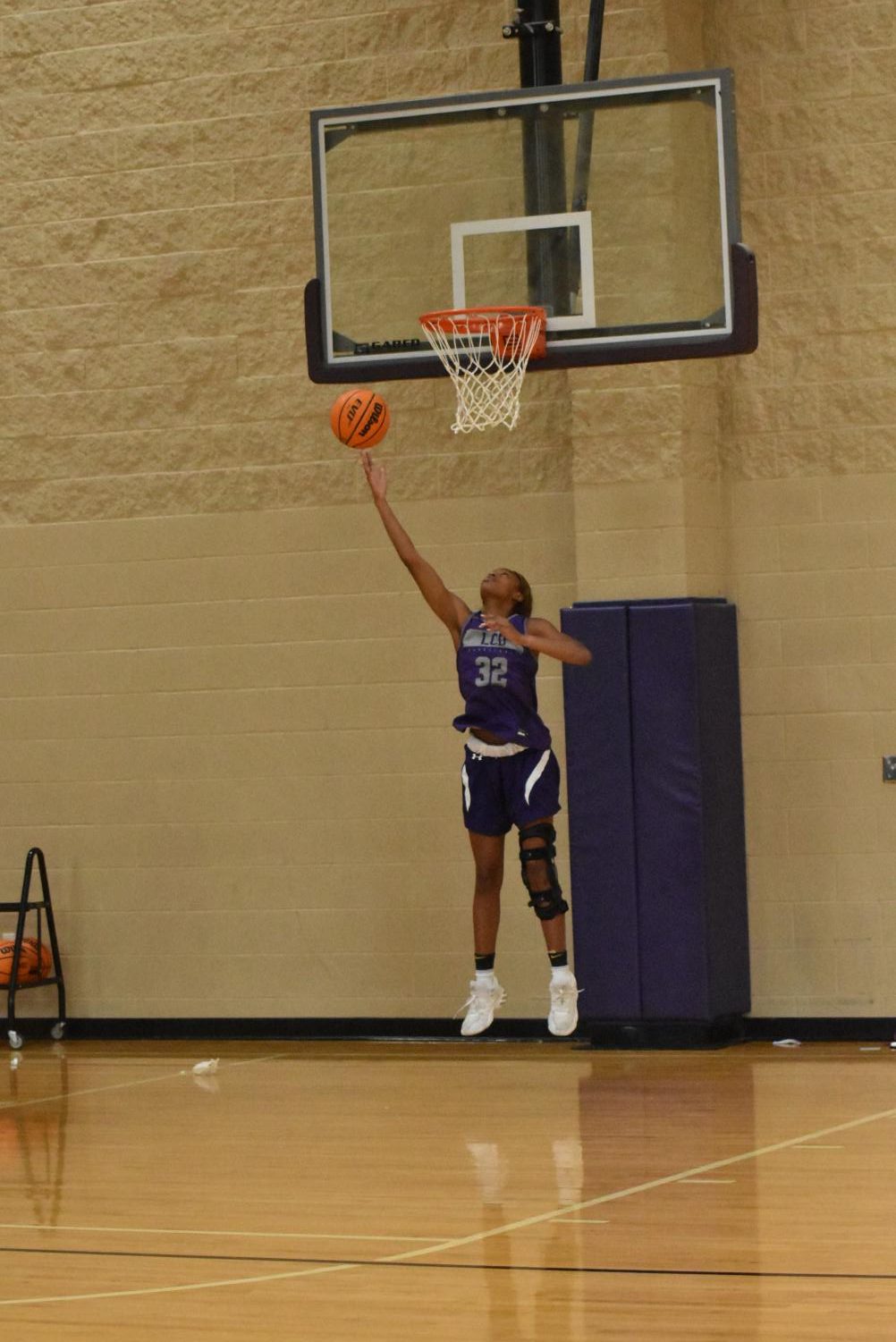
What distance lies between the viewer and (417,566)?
29.4ft

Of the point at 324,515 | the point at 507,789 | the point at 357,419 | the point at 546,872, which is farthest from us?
the point at 324,515

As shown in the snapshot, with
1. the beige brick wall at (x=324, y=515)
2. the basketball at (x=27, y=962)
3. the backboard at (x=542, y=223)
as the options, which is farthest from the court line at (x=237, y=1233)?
the basketball at (x=27, y=962)

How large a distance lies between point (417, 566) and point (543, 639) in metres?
0.65

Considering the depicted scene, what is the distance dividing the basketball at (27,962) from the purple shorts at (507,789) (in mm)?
2677

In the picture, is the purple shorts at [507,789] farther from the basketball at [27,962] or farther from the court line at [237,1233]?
the court line at [237,1233]

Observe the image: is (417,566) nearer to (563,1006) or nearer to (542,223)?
(542,223)

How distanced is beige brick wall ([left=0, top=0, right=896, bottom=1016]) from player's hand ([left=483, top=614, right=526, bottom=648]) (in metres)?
1.01

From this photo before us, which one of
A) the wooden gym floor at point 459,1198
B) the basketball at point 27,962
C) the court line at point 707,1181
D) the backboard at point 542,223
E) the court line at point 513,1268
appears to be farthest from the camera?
the basketball at point 27,962

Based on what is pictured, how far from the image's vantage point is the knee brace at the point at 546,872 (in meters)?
8.89

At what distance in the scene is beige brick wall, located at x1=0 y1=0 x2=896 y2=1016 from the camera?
31.5 ft

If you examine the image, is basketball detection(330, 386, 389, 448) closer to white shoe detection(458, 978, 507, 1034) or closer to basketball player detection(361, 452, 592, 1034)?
basketball player detection(361, 452, 592, 1034)

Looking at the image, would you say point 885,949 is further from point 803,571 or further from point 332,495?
point 332,495

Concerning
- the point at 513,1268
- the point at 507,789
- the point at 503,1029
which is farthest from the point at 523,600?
the point at 513,1268

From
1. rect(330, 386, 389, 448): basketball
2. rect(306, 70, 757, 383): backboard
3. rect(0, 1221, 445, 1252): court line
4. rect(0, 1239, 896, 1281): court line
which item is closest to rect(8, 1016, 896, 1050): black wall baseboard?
rect(330, 386, 389, 448): basketball
